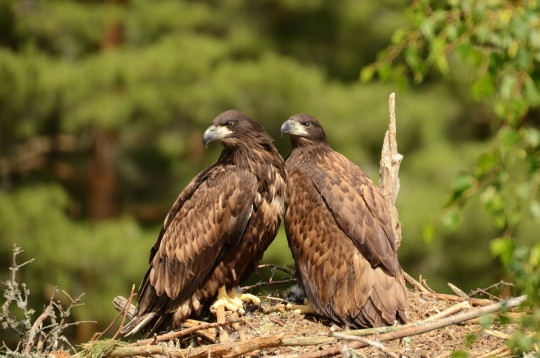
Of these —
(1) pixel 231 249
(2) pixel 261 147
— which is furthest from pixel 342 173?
(1) pixel 231 249

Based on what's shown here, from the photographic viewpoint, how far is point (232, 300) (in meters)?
5.34

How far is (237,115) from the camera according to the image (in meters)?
5.66

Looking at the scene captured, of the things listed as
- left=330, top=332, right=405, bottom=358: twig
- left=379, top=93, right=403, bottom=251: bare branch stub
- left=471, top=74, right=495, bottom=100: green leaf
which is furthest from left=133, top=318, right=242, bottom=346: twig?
left=471, top=74, right=495, bottom=100: green leaf

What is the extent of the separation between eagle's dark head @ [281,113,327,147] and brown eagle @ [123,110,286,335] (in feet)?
1.36

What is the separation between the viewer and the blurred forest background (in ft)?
44.0

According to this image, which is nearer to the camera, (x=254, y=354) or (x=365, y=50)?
(x=254, y=354)

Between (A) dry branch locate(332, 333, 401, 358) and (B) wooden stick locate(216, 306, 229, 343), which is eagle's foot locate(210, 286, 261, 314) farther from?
(A) dry branch locate(332, 333, 401, 358)

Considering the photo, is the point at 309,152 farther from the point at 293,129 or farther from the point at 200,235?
the point at 200,235

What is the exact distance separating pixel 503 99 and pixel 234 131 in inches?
97.5

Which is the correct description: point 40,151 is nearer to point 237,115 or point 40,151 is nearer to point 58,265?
point 58,265

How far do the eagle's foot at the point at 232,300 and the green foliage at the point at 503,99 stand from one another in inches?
73.7

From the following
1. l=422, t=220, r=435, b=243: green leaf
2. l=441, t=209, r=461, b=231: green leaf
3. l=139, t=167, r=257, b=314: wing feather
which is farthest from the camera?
l=139, t=167, r=257, b=314: wing feather

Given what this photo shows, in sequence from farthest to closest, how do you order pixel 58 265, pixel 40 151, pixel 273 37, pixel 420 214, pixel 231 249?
1. pixel 273 37
2. pixel 40 151
3. pixel 420 214
4. pixel 58 265
5. pixel 231 249

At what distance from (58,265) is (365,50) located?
313 inches
